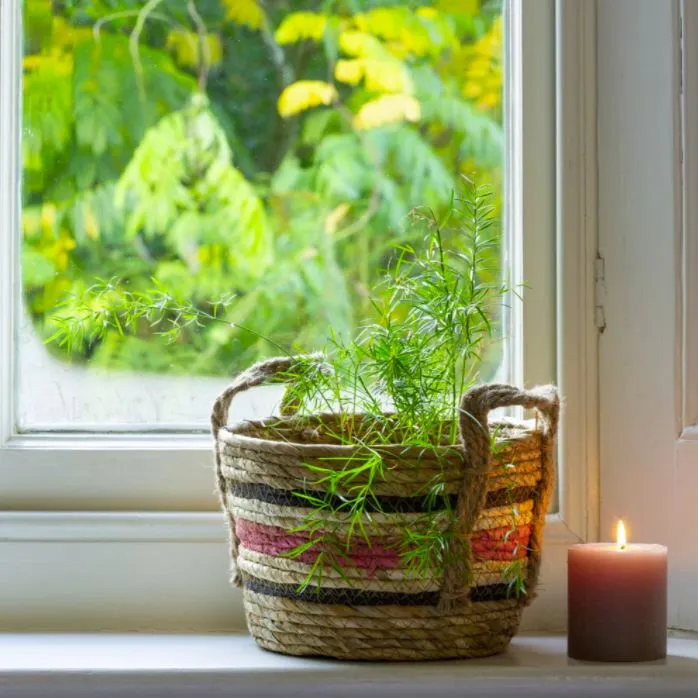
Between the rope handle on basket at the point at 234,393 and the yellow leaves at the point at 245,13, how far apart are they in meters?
0.42

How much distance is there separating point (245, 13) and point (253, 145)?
0.15m

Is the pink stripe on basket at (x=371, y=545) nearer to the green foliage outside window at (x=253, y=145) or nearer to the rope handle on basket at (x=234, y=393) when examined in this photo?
the rope handle on basket at (x=234, y=393)

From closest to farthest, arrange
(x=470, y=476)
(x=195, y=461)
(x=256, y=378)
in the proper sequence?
(x=470, y=476)
(x=256, y=378)
(x=195, y=461)

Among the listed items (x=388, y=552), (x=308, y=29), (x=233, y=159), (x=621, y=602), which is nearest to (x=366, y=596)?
(x=388, y=552)

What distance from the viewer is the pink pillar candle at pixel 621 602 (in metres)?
0.89

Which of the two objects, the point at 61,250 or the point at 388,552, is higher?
the point at 61,250

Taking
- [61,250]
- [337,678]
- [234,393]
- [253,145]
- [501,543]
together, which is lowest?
[337,678]

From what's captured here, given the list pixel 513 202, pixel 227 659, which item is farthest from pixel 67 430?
pixel 513 202

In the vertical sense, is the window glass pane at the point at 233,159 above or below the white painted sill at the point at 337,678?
above

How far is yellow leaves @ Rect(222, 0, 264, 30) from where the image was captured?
117 centimetres

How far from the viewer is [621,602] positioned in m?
0.89

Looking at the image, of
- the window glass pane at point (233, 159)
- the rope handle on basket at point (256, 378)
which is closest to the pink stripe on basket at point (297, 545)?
the rope handle on basket at point (256, 378)

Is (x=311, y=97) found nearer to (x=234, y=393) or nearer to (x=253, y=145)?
(x=253, y=145)

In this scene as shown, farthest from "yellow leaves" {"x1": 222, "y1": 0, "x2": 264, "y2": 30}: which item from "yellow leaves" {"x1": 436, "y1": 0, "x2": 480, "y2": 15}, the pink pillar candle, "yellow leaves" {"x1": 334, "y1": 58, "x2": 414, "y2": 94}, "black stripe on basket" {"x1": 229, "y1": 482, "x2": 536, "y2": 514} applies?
the pink pillar candle
